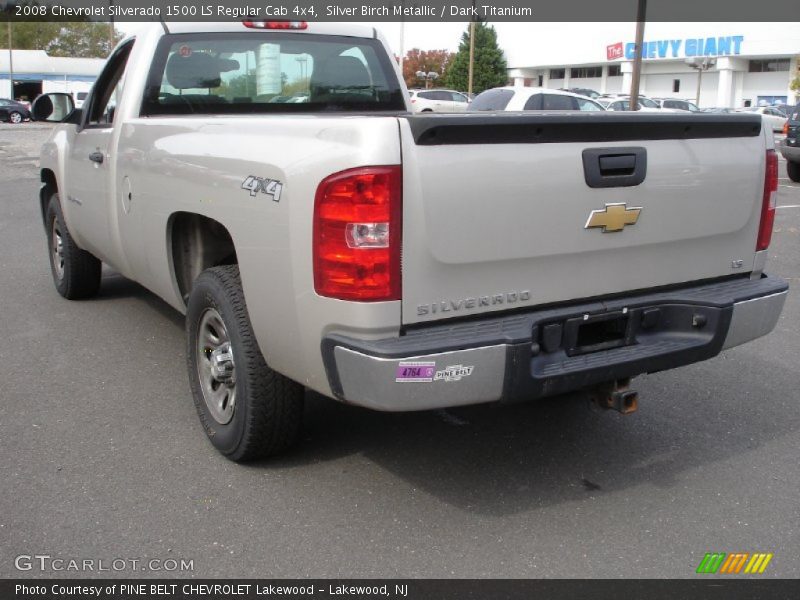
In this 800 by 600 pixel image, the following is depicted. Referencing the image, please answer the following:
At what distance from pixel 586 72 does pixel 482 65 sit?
8731 millimetres

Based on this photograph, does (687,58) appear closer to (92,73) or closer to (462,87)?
(462,87)

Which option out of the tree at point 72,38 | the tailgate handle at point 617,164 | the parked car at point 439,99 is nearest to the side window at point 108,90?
the tailgate handle at point 617,164

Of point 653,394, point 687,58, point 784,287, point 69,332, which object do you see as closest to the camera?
point 784,287

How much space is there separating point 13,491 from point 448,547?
1830mm

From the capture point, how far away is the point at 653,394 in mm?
4781

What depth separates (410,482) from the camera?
3.68m

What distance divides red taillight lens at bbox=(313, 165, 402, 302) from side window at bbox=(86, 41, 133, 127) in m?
2.66

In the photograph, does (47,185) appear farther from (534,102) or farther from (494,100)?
(534,102)

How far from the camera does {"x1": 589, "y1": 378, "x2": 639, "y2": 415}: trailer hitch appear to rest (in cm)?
355

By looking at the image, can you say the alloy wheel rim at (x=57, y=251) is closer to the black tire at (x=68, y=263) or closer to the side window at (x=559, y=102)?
the black tire at (x=68, y=263)

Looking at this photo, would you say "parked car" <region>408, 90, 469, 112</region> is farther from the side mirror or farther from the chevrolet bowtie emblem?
the chevrolet bowtie emblem

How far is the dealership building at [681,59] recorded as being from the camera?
56.6 m

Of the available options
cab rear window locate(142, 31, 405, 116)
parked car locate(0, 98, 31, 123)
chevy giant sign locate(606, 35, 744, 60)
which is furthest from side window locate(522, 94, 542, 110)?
chevy giant sign locate(606, 35, 744, 60)

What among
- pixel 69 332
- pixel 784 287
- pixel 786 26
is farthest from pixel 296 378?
pixel 786 26
